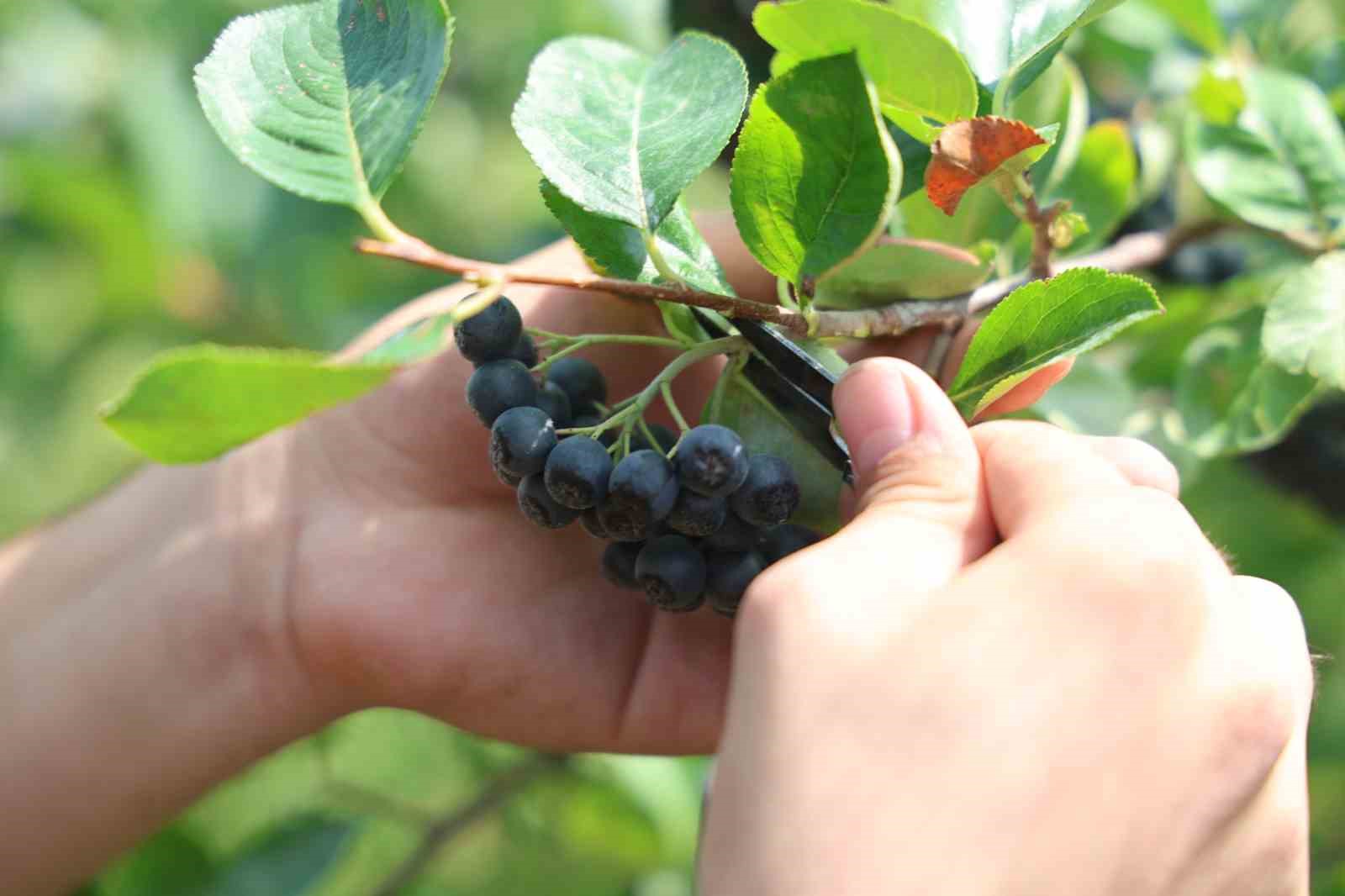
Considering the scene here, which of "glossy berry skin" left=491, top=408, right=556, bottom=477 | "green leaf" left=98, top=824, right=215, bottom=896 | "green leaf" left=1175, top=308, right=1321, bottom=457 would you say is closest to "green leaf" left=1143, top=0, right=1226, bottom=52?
"green leaf" left=1175, top=308, right=1321, bottom=457

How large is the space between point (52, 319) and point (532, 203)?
0.98m

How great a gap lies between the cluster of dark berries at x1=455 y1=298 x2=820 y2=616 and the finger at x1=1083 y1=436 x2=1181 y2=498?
0.61 ft

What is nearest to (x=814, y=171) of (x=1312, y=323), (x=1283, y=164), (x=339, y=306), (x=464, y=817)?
(x=1312, y=323)

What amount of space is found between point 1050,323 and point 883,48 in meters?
0.18

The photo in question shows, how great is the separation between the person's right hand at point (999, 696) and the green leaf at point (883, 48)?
16 cm

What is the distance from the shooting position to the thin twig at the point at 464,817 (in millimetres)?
1492

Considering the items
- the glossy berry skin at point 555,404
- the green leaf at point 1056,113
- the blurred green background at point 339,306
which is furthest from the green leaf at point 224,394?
the blurred green background at point 339,306

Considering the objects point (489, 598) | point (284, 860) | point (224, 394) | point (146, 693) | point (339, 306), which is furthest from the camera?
point (339, 306)

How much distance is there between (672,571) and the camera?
759 millimetres

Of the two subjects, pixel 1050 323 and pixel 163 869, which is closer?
pixel 1050 323

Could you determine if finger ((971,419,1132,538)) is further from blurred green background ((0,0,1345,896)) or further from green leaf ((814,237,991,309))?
blurred green background ((0,0,1345,896))

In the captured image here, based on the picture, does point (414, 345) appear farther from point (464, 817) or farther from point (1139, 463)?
point (464, 817)

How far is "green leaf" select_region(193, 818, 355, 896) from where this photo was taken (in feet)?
4.65

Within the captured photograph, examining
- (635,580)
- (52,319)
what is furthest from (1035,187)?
(52,319)
